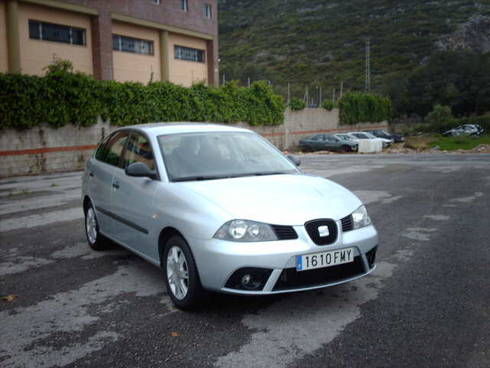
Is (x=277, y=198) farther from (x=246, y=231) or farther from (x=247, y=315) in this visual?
(x=247, y=315)

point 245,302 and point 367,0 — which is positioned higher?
point 367,0

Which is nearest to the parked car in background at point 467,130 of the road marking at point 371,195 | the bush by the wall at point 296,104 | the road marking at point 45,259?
the bush by the wall at point 296,104

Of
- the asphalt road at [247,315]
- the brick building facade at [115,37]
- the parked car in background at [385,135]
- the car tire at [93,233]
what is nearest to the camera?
the asphalt road at [247,315]

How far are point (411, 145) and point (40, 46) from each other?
82.5 ft

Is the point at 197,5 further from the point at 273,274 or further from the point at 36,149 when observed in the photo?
the point at 273,274

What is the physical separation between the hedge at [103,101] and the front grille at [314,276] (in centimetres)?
1808

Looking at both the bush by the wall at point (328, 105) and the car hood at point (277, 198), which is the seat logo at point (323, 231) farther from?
the bush by the wall at point (328, 105)

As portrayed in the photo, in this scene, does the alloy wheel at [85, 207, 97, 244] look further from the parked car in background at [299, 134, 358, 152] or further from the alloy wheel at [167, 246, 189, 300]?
the parked car in background at [299, 134, 358, 152]

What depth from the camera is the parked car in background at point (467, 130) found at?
163 feet

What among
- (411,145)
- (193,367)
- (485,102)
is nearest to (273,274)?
(193,367)

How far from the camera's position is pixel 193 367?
133 inches

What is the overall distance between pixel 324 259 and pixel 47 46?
30.3 metres

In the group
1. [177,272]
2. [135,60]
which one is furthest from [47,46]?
[177,272]

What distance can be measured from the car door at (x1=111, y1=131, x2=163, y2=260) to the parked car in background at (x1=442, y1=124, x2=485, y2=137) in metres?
48.8
